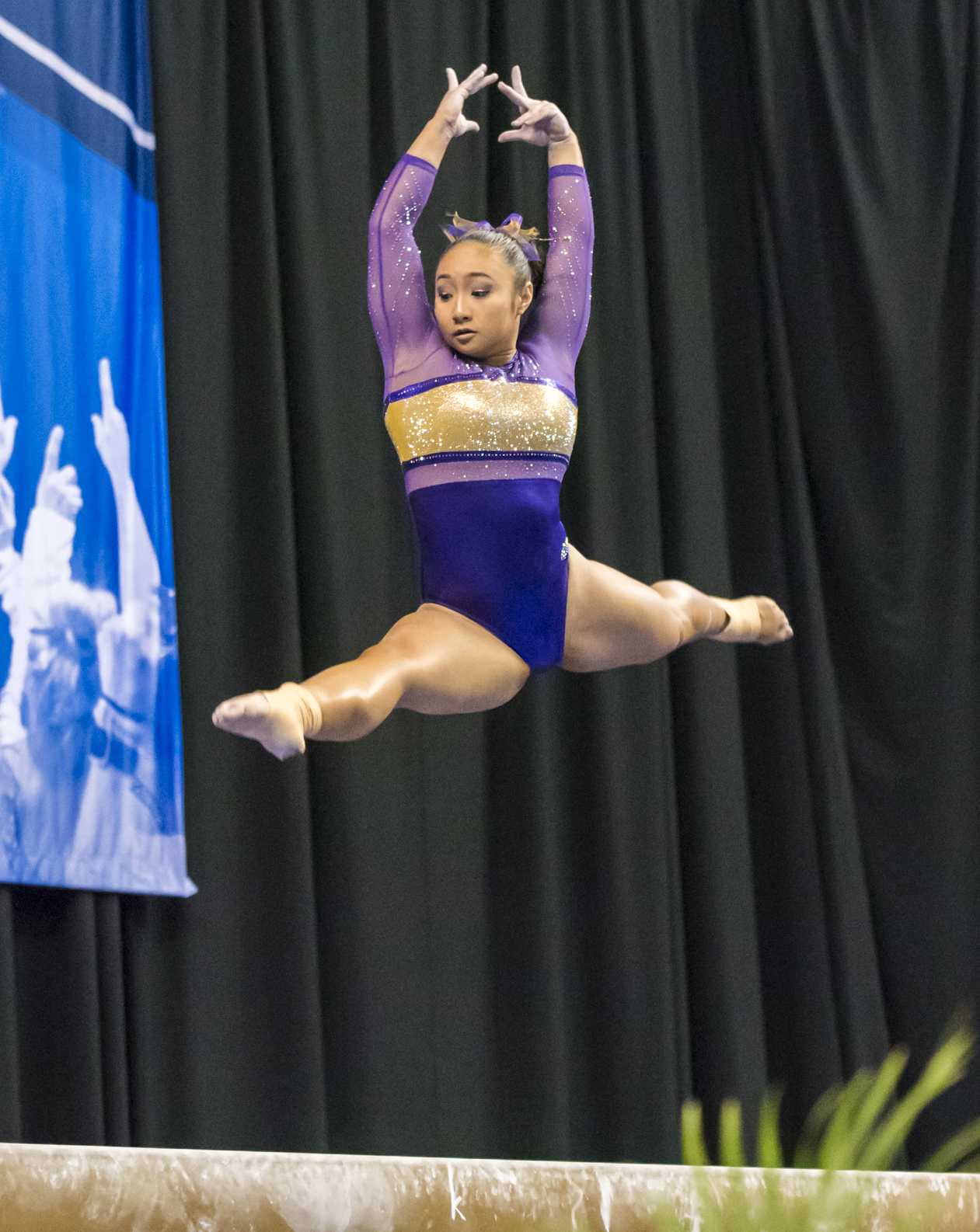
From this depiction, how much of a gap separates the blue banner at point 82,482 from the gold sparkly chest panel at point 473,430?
1.30 meters

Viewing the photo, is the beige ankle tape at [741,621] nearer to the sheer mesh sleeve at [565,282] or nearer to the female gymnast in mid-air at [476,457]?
the female gymnast in mid-air at [476,457]

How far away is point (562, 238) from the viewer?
9.87 feet

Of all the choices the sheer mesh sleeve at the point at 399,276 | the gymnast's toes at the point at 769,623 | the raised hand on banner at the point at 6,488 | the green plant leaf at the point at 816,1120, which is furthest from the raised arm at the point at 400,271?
Result: the green plant leaf at the point at 816,1120

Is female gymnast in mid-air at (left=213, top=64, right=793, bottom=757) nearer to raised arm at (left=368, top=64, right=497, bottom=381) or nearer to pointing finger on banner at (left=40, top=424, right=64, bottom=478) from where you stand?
raised arm at (left=368, top=64, right=497, bottom=381)

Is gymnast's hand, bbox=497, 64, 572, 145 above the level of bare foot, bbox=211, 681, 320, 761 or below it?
above

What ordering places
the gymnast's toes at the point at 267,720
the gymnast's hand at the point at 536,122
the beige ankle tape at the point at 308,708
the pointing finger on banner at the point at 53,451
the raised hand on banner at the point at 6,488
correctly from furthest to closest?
the pointing finger on banner at the point at 53,451 < the raised hand on banner at the point at 6,488 < the gymnast's hand at the point at 536,122 < the beige ankle tape at the point at 308,708 < the gymnast's toes at the point at 267,720

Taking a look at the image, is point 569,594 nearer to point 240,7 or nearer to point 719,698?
point 719,698

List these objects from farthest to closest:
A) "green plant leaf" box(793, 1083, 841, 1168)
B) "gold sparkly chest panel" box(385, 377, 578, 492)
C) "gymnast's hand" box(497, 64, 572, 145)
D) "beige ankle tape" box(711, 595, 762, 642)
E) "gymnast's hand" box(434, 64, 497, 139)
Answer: "green plant leaf" box(793, 1083, 841, 1168), "beige ankle tape" box(711, 595, 762, 642), "gymnast's hand" box(497, 64, 572, 145), "gymnast's hand" box(434, 64, 497, 139), "gold sparkly chest panel" box(385, 377, 578, 492)

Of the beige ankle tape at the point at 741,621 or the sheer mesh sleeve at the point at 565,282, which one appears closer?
the sheer mesh sleeve at the point at 565,282

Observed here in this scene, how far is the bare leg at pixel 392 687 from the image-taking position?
7.41 feet

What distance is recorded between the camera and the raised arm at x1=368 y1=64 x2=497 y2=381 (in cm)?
283

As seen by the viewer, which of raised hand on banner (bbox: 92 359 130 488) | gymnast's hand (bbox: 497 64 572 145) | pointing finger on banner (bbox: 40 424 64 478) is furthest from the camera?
raised hand on banner (bbox: 92 359 130 488)

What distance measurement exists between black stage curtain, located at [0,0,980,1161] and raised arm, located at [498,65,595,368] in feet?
4.40

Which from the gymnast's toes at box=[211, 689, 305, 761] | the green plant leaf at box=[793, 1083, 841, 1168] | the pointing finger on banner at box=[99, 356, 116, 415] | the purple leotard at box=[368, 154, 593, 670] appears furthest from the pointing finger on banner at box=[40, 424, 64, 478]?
the green plant leaf at box=[793, 1083, 841, 1168]
